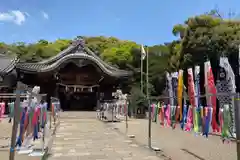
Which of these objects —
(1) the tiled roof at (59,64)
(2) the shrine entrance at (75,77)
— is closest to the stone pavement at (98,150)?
(1) the tiled roof at (59,64)

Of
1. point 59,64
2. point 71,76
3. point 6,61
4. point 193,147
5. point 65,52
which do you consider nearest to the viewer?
point 193,147

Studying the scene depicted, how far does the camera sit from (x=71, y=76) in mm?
24922

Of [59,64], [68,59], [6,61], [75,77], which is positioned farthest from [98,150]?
[6,61]

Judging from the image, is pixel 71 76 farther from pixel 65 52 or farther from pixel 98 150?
pixel 98 150

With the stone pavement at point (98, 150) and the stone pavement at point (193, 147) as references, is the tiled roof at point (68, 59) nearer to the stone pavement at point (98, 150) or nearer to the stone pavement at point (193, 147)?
the stone pavement at point (98, 150)

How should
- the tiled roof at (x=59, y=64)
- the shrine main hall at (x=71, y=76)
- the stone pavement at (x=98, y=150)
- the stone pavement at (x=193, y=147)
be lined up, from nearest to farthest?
1. the stone pavement at (x=193, y=147)
2. the stone pavement at (x=98, y=150)
3. the tiled roof at (x=59, y=64)
4. the shrine main hall at (x=71, y=76)

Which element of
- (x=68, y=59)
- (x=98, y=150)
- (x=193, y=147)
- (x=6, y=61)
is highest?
(x=6, y=61)

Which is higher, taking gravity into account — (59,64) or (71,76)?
(59,64)

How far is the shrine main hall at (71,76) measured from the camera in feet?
74.8

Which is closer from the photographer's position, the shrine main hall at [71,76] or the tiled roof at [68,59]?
the tiled roof at [68,59]

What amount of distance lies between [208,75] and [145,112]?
41.0 ft

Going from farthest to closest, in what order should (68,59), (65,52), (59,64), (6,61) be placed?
(6,61), (65,52), (68,59), (59,64)

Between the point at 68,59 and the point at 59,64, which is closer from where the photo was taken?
the point at 59,64

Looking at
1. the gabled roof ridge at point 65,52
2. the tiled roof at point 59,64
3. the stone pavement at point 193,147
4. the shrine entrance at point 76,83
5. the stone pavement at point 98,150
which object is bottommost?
the stone pavement at point 98,150
